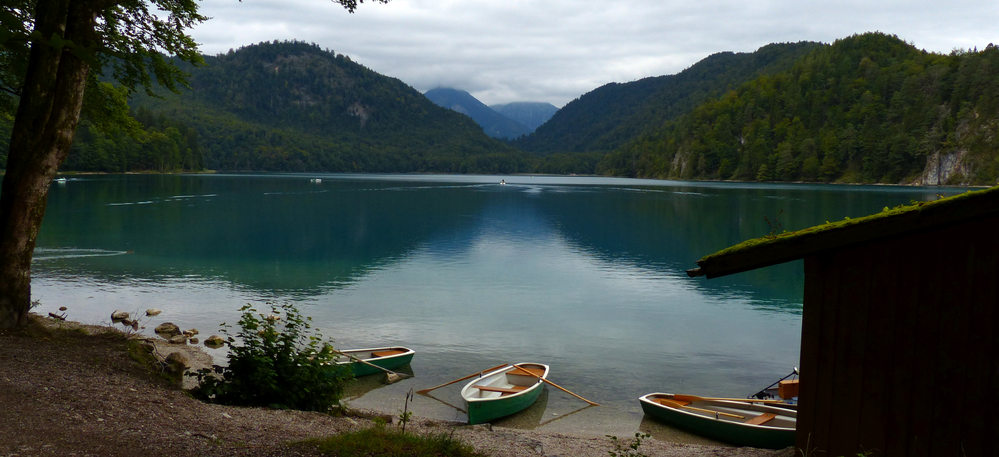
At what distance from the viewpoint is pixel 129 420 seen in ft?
30.1

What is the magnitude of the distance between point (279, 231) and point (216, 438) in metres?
48.5

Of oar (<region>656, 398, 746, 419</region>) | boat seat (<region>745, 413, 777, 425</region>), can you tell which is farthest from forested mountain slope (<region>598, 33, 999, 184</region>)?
oar (<region>656, 398, 746, 419</region>)

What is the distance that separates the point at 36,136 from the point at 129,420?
22.2ft

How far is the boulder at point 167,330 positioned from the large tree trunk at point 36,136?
26.4 feet

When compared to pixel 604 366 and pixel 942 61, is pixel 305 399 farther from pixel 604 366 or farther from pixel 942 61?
pixel 942 61

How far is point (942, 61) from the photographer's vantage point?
583ft

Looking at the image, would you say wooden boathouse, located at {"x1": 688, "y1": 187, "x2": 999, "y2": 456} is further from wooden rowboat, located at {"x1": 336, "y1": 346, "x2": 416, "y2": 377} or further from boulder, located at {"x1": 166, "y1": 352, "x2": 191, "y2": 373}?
wooden rowboat, located at {"x1": 336, "y1": 346, "x2": 416, "y2": 377}

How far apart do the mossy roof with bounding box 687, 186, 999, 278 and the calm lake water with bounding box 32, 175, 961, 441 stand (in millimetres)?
578

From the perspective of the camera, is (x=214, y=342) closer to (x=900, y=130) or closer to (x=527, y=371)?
(x=527, y=371)

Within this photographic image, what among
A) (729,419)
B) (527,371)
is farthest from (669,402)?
(527,371)

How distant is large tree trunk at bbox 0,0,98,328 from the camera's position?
41.3 feet

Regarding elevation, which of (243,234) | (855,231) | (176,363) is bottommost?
(243,234)

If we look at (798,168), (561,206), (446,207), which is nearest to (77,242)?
(446,207)

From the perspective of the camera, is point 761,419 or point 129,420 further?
point 761,419
